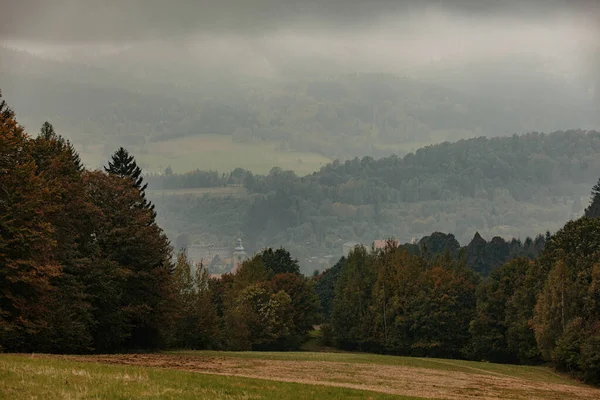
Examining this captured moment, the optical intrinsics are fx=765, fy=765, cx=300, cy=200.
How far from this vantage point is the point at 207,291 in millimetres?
114125

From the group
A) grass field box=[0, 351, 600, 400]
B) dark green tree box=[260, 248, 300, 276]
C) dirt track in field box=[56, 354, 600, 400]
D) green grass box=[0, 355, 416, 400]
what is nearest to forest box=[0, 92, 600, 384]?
dark green tree box=[260, 248, 300, 276]

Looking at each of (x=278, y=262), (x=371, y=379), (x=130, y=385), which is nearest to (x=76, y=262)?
(x=371, y=379)

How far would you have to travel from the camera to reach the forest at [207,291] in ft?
179

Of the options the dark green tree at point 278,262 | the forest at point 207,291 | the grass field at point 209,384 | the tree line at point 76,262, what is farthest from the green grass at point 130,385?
the dark green tree at point 278,262

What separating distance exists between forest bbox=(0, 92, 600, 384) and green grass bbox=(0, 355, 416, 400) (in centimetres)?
1804

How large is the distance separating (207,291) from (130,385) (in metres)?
82.2

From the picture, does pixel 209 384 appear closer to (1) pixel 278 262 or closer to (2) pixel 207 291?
(2) pixel 207 291

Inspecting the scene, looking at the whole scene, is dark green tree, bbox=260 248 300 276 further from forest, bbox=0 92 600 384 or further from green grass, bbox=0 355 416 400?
green grass, bbox=0 355 416 400

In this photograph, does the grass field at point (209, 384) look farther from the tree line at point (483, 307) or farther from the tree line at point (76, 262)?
the tree line at point (483, 307)

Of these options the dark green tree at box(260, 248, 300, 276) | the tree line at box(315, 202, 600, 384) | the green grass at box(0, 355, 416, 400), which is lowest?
the green grass at box(0, 355, 416, 400)

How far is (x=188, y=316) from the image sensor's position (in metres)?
105

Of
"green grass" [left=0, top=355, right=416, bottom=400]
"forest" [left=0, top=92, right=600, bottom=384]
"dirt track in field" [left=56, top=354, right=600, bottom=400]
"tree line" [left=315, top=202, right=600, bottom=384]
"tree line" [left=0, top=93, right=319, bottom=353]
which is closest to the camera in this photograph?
"green grass" [left=0, top=355, right=416, bottom=400]

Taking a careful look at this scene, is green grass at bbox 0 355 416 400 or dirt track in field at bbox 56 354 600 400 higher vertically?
green grass at bbox 0 355 416 400

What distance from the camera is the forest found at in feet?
179
